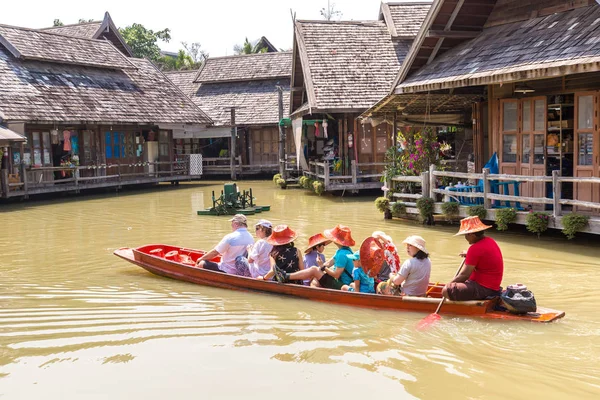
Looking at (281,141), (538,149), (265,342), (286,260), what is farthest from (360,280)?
(281,141)

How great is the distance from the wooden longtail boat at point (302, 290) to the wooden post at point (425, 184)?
19.8 ft

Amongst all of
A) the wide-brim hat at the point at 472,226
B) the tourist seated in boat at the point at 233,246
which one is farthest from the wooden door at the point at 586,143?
the tourist seated in boat at the point at 233,246

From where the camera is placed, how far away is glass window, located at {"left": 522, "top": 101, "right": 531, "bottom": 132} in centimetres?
1469

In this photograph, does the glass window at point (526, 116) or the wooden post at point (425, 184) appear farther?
the wooden post at point (425, 184)

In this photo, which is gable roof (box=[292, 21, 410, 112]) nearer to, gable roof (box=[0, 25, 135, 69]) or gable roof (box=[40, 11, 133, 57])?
gable roof (box=[0, 25, 135, 69])

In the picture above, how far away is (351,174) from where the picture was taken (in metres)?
24.9

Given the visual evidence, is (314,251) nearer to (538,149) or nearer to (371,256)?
(371,256)

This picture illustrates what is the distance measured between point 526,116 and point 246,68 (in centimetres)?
2581

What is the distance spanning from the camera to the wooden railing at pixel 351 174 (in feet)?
78.1

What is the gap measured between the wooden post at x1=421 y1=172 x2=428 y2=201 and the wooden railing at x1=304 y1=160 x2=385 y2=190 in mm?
6870

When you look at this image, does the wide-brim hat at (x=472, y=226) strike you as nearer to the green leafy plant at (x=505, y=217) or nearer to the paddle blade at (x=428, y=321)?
the paddle blade at (x=428, y=321)

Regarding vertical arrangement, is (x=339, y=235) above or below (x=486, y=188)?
below

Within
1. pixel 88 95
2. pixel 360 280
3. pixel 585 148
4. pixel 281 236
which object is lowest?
pixel 360 280

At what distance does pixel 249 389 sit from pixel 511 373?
7.41ft
